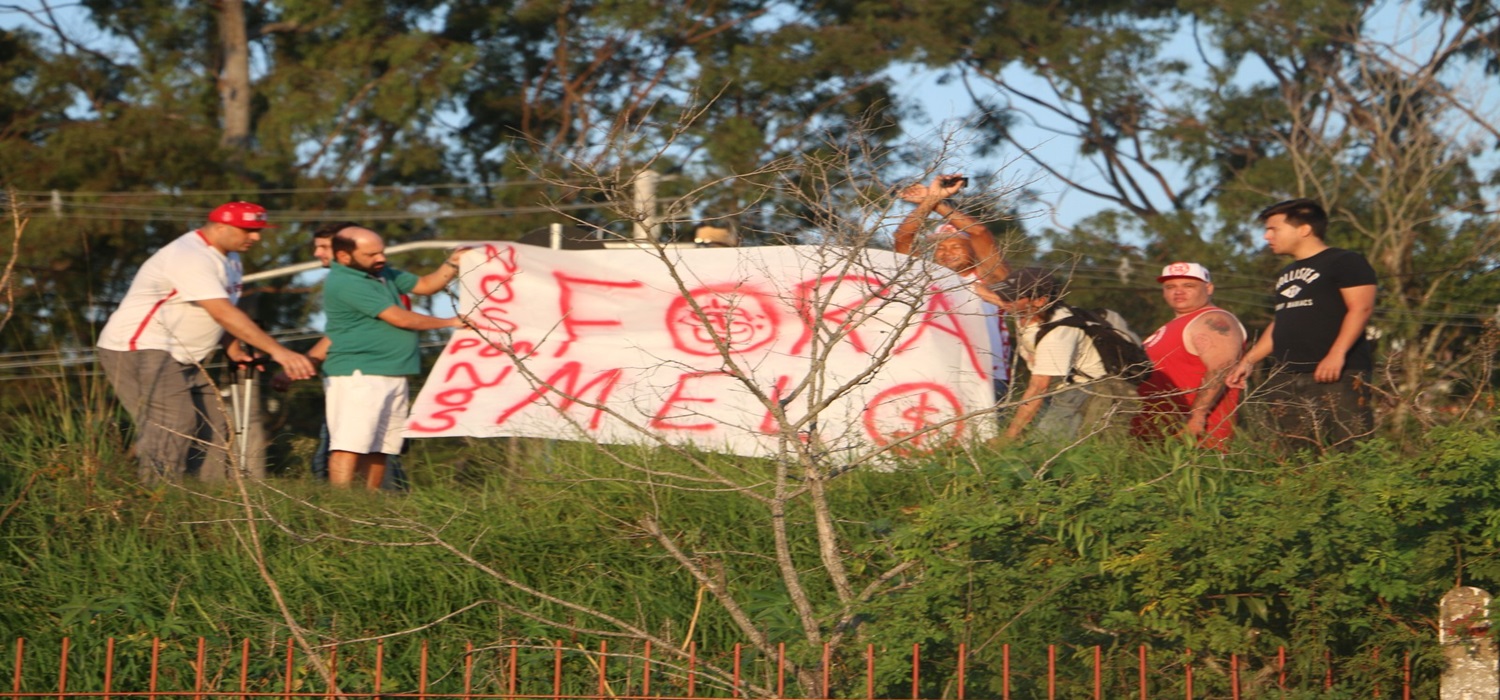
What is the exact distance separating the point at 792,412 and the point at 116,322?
2681 millimetres

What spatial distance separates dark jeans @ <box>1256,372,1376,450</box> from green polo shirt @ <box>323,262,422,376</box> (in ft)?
10.9

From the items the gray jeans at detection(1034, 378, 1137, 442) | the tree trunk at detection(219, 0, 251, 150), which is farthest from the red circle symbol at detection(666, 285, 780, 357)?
the tree trunk at detection(219, 0, 251, 150)

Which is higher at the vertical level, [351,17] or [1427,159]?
[351,17]

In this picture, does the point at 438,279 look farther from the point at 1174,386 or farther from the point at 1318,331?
the point at 1318,331

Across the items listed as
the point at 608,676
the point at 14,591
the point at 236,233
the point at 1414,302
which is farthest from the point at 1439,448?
the point at 1414,302

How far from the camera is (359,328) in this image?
7094mm

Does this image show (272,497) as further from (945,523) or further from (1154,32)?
(1154,32)

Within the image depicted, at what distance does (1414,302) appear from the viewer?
15.2 metres

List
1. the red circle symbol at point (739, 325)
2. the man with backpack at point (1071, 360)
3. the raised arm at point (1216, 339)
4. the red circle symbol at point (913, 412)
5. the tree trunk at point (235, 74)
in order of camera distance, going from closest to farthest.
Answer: the red circle symbol at point (913, 412) < the man with backpack at point (1071, 360) < the raised arm at point (1216, 339) < the red circle symbol at point (739, 325) < the tree trunk at point (235, 74)

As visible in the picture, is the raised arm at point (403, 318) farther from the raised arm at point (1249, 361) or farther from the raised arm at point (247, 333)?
the raised arm at point (1249, 361)

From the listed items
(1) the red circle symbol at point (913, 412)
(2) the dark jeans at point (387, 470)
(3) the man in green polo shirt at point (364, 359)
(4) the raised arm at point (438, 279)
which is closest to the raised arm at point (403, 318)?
(3) the man in green polo shirt at point (364, 359)

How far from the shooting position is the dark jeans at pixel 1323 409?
19.9 feet

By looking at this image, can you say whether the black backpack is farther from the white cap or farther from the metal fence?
the metal fence

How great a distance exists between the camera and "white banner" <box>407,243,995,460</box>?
6668mm
